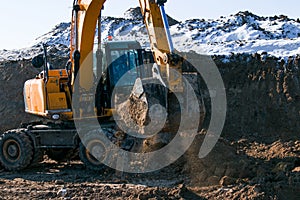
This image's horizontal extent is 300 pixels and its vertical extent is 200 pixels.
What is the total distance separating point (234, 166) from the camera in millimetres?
8148

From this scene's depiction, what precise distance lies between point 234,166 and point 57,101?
12.6 feet

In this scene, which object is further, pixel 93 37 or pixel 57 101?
pixel 57 101

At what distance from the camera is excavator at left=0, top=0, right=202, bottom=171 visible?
30.3 ft

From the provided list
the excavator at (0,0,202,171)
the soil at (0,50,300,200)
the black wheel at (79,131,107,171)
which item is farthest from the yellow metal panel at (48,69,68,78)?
the soil at (0,50,300,200)

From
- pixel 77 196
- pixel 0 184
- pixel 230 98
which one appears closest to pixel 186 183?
pixel 77 196

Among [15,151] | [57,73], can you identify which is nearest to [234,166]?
[57,73]

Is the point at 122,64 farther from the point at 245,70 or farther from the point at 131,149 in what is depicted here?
the point at 245,70

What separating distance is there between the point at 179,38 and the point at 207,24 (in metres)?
2.28

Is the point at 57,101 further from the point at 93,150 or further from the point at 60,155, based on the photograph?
the point at 60,155

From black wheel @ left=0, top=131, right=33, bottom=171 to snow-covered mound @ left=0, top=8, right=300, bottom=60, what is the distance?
629 centimetres

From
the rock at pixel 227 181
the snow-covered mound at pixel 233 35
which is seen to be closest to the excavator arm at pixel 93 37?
the rock at pixel 227 181

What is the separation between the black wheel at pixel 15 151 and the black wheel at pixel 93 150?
1.35m

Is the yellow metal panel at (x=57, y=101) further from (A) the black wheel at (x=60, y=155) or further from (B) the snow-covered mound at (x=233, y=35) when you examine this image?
(B) the snow-covered mound at (x=233, y=35)

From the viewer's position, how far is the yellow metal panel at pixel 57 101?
9.92m
